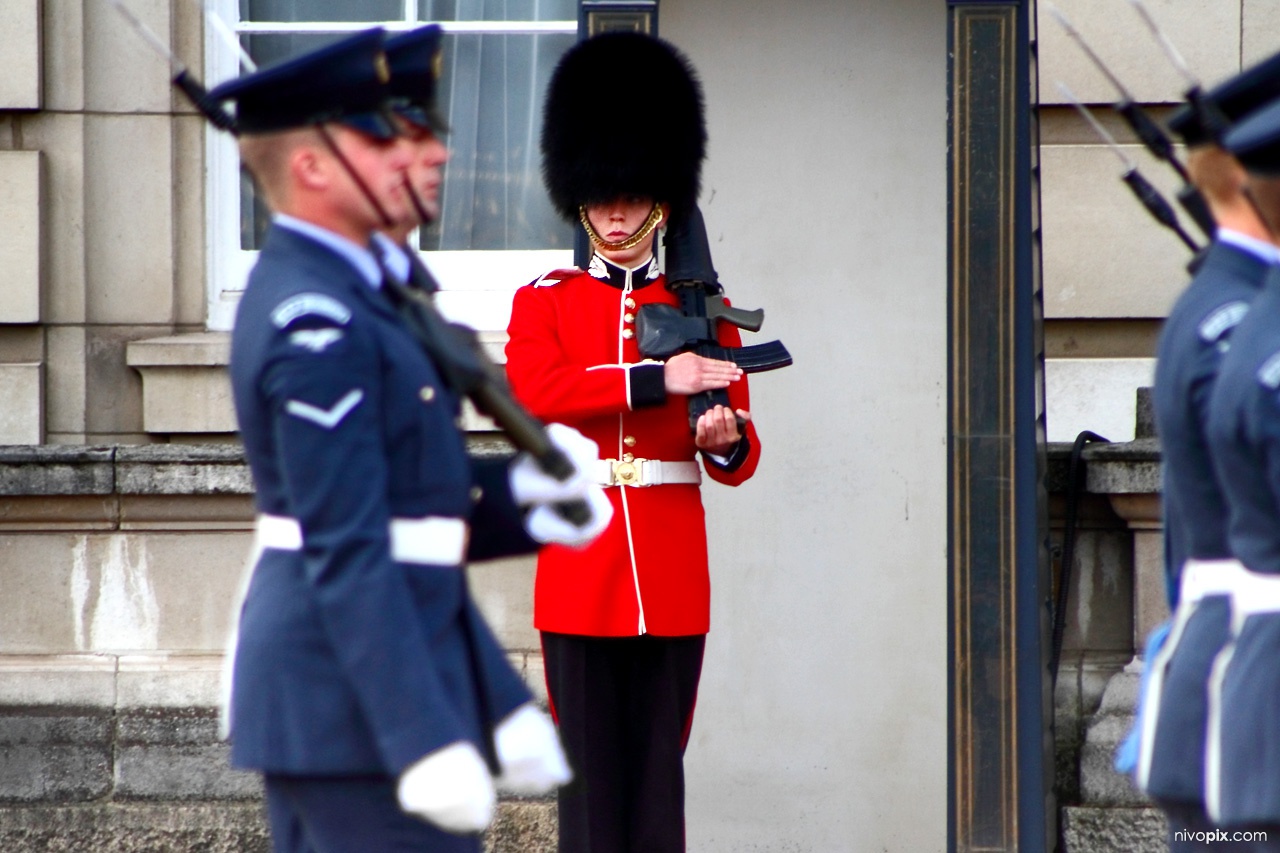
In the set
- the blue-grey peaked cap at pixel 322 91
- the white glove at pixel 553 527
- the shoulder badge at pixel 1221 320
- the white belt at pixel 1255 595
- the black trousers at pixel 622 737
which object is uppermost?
the blue-grey peaked cap at pixel 322 91

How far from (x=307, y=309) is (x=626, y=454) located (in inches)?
69.1

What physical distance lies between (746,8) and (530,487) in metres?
2.50

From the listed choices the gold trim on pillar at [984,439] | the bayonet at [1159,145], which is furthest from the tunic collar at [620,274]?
the bayonet at [1159,145]

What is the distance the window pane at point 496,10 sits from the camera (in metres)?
5.45

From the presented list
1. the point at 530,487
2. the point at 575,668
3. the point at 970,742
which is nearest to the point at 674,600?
the point at 575,668

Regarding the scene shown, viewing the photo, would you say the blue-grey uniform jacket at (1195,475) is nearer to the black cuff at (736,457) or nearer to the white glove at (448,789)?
the white glove at (448,789)

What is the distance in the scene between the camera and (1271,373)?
7.23ft

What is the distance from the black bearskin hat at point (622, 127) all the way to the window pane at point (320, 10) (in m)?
1.50

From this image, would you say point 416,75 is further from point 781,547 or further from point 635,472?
point 781,547

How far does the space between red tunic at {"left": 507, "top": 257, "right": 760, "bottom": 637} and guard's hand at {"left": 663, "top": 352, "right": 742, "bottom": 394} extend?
0.16 ft

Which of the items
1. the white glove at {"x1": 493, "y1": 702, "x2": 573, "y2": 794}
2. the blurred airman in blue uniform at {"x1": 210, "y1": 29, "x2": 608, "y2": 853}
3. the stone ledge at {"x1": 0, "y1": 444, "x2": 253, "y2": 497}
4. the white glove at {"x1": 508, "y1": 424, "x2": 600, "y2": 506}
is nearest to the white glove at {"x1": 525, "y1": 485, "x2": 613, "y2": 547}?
the white glove at {"x1": 508, "y1": 424, "x2": 600, "y2": 506}

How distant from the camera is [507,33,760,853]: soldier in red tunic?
12.5ft

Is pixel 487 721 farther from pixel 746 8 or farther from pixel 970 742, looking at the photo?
pixel 746 8

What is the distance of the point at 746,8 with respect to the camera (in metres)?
4.73
